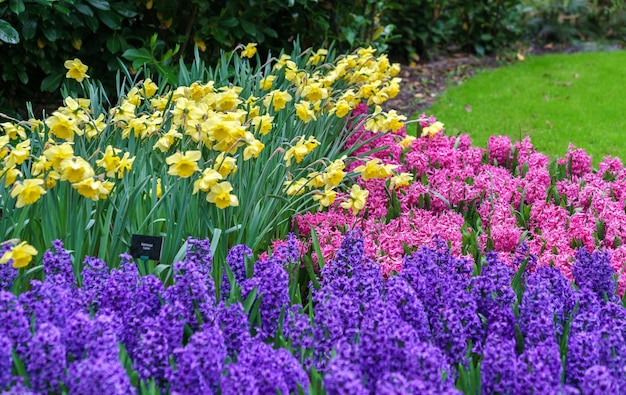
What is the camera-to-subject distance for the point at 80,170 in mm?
2240

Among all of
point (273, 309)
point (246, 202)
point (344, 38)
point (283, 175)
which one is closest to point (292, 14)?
point (344, 38)

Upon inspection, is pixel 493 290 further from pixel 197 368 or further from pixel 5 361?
pixel 5 361

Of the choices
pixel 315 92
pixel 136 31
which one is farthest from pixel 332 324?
pixel 136 31

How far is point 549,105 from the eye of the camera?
646cm

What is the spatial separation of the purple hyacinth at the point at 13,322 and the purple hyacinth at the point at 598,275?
171 cm

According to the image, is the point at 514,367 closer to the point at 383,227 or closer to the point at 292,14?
the point at 383,227

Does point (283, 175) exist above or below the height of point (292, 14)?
below

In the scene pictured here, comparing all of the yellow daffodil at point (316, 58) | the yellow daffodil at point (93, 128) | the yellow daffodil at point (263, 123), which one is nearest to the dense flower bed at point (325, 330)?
the yellow daffodil at point (93, 128)

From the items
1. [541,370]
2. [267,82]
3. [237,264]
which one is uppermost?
[267,82]

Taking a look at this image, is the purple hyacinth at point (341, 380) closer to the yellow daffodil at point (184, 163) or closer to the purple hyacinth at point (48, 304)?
the purple hyacinth at point (48, 304)

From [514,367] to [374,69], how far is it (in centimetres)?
278

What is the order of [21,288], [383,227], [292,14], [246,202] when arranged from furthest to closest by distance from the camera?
[292,14]
[383,227]
[246,202]
[21,288]

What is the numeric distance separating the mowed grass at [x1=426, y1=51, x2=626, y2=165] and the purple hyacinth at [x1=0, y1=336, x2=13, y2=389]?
4.17 m

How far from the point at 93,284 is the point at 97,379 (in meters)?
0.58
